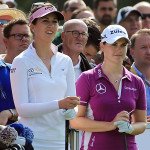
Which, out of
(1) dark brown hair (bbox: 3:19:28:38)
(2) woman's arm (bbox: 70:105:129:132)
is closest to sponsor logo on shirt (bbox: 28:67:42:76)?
(2) woman's arm (bbox: 70:105:129:132)

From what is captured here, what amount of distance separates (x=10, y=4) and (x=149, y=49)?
14.1ft

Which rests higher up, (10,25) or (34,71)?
(10,25)

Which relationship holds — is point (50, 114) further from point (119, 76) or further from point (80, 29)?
point (80, 29)

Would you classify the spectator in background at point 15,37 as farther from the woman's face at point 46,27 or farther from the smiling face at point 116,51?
the smiling face at point 116,51

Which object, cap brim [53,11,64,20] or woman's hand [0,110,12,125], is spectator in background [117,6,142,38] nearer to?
cap brim [53,11,64,20]

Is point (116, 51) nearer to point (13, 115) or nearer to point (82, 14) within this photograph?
point (13, 115)

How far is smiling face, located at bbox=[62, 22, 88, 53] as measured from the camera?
33.6 feet

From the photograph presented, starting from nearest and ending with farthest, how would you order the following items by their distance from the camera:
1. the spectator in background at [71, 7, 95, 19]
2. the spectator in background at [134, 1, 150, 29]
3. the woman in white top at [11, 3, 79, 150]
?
the woman in white top at [11, 3, 79, 150] < the spectator in background at [71, 7, 95, 19] < the spectator in background at [134, 1, 150, 29]

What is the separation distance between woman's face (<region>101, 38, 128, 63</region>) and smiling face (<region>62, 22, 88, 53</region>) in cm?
152

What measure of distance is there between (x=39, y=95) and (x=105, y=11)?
6407 mm

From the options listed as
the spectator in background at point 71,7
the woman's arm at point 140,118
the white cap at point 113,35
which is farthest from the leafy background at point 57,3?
the woman's arm at point 140,118

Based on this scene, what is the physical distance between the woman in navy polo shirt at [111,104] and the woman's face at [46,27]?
A: 53 cm

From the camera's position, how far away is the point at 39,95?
8.18m

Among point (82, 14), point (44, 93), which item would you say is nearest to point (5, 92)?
point (44, 93)
